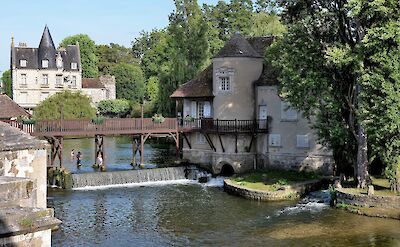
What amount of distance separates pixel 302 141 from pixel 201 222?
12072mm

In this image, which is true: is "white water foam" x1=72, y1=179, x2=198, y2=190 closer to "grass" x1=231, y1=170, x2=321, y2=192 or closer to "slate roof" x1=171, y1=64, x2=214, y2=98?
"grass" x1=231, y1=170, x2=321, y2=192

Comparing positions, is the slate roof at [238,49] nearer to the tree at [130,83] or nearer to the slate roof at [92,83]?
the slate roof at [92,83]

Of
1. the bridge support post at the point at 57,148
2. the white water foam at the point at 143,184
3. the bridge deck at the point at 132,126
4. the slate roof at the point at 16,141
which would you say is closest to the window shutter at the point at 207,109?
the bridge deck at the point at 132,126

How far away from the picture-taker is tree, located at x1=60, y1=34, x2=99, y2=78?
324 feet

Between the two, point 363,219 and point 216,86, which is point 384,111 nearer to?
point 363,219

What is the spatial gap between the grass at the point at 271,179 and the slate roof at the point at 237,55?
577 cm

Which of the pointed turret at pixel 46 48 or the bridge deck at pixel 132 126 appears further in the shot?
the pointed turret at pixel 46 48

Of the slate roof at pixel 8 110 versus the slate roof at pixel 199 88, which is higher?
the slate roof at pixel 199 88

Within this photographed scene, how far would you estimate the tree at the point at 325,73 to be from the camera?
2614cm

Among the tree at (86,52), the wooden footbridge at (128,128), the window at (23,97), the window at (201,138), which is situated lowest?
the window at (201,138)

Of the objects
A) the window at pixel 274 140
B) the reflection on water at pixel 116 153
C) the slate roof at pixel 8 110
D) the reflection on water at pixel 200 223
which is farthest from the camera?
the reflection on water at pixel 116 153

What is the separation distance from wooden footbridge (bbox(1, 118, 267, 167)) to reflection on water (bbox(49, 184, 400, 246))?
5.36 m

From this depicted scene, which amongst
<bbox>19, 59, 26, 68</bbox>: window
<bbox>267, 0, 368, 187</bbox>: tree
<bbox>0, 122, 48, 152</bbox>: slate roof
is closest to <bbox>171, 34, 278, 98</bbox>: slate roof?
<bbox>267, 0, 368, 187</bbox>: tree

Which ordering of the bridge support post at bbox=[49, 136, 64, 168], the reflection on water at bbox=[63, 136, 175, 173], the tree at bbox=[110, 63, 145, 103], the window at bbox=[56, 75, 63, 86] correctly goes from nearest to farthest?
1. the bridge support post at bbox=[49, 136, 64, 168]
2. the reflection on water at bbox=[63, 136, 175, 173]
3. the window at bbox=[56, 75, 63, 86]
4. the tree at bbox=[110, 63, 145, 103]
